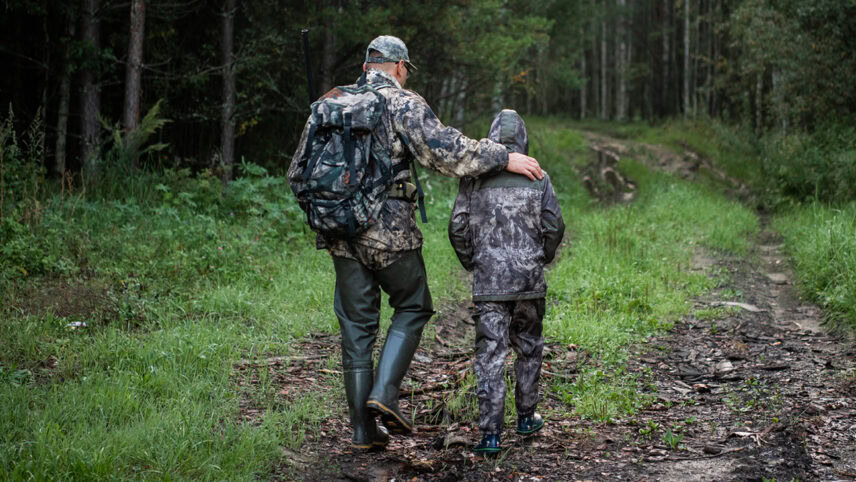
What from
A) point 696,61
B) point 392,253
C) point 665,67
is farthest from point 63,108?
point 696,61

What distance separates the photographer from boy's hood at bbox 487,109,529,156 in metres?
4.52

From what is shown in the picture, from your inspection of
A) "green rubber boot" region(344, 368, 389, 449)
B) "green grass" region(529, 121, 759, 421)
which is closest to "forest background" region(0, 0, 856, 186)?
"green grass" region(529, 121, 759, 421)

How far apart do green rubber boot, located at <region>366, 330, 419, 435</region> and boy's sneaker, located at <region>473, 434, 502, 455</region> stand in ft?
1.47

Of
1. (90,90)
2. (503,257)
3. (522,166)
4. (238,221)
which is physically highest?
(90,90)

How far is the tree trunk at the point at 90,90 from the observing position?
1201cm

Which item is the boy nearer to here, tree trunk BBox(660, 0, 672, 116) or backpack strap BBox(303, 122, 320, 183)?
backpack strap BBox(303, 122, 320, 183)

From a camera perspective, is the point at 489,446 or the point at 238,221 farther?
the point at 238,221

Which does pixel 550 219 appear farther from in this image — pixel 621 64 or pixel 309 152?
pixel 621 64

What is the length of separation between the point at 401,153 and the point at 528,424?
6.14 ft

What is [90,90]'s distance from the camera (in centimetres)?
1233

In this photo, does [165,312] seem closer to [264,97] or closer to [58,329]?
[58,329]

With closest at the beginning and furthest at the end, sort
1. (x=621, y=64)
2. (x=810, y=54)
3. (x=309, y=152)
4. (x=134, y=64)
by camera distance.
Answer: (x=309, y=152)
(x=134, y=64)
(x=810, y=54)
(x=621, y=64)

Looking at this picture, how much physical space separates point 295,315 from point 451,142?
321 cm

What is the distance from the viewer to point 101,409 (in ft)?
14.1
